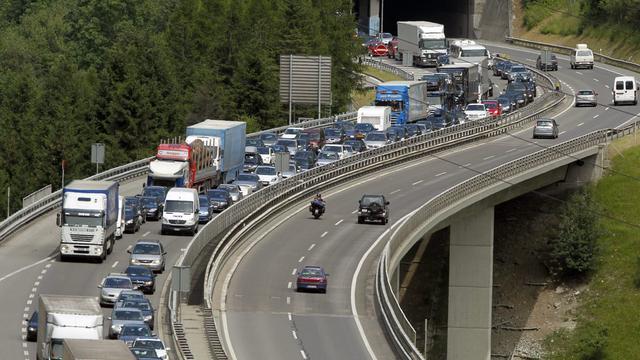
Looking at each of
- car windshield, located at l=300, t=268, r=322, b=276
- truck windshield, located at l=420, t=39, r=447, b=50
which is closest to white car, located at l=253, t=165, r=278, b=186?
car windshield, located at l=300, t=268, r=322, b=276

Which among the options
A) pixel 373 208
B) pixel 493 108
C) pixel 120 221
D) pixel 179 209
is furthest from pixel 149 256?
pixel 493 108

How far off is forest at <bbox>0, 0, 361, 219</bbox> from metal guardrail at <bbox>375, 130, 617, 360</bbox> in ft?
121

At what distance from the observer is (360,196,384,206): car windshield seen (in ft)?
283

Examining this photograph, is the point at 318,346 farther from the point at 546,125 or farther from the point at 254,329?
the point at 546,125

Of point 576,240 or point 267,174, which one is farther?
point 576,240

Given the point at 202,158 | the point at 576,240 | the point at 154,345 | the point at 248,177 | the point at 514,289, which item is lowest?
the point at 514,289

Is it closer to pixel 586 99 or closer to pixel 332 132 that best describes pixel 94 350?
pixel 332 132

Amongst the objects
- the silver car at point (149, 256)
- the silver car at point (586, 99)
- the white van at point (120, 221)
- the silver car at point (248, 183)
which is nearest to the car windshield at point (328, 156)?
the silver car at point (248, 183)

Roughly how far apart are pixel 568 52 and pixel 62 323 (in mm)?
121539

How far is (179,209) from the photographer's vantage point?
265 feet

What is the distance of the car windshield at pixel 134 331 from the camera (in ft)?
188

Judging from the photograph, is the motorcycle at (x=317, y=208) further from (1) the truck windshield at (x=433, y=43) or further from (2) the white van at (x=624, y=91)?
(1) the truck windshield at (x=433, y=43)

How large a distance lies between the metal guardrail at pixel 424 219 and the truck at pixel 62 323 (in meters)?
11.2

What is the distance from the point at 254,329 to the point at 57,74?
281 feet
